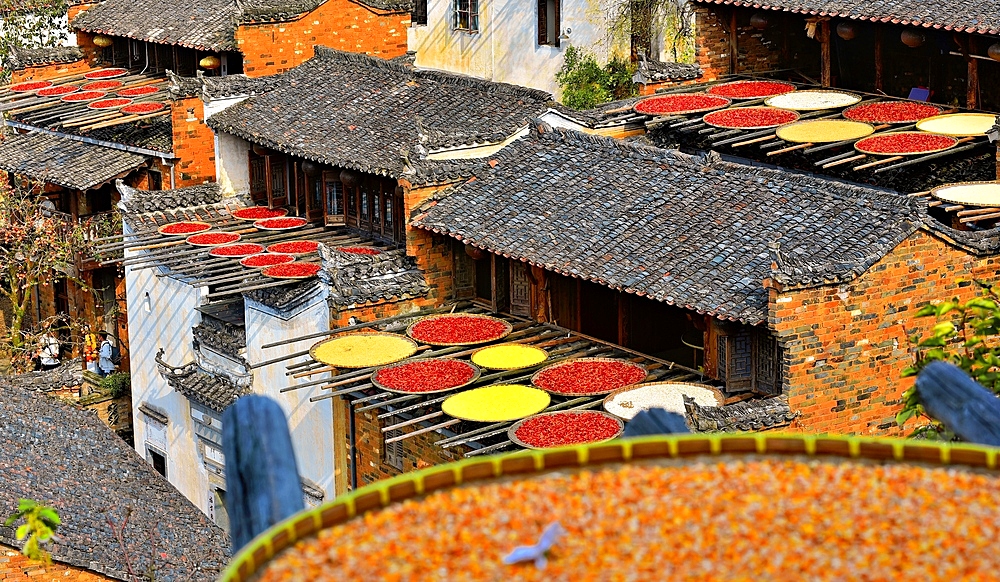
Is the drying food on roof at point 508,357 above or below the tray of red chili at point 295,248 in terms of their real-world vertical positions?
below

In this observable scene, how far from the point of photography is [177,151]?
31328mm

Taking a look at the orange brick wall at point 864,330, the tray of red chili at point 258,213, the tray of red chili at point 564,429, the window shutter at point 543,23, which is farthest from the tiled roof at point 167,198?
the orange brick wall at point 864,330

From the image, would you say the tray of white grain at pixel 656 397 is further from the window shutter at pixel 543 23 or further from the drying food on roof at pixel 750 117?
the window shutter at pixel 543 23

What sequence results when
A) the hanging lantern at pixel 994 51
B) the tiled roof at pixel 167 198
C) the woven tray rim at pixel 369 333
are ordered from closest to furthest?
the woven tray rim at pixel 369 333 < the hanging lantern at pixel 994 51 < the tiled roof at pixel 167 198

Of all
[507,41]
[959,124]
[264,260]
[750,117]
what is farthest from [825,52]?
[507,41]

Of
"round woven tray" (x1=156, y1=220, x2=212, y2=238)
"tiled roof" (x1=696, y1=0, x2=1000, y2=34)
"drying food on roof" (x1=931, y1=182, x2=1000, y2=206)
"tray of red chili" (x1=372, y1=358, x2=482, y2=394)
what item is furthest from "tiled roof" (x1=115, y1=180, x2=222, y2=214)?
"drying food on roof" (x1=931, y1=182, x2=1000, y2=206)

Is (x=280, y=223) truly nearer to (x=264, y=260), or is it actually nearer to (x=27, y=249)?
(x=264, y=260)

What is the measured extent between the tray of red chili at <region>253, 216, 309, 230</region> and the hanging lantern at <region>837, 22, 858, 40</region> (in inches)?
399

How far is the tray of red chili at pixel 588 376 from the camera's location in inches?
779

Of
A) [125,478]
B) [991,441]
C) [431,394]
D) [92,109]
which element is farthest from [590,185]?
[92,109]

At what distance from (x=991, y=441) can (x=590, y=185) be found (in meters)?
14.4

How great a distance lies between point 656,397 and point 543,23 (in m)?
21.8

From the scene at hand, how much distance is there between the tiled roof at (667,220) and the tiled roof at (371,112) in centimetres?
135

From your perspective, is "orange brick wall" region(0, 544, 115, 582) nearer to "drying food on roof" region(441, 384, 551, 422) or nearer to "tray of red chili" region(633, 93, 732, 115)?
"drying food on roof" region(441, 384, 551, 422)
